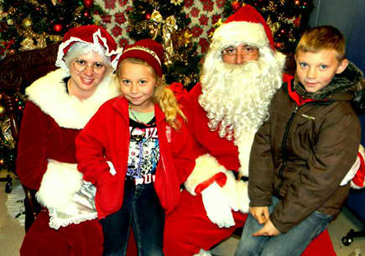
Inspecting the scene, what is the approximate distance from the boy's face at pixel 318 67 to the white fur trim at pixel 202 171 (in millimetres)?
783

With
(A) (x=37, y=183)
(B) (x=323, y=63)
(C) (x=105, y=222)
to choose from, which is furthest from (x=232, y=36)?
(A) (x=37, y=183)

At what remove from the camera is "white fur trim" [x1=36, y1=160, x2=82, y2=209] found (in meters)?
1.80

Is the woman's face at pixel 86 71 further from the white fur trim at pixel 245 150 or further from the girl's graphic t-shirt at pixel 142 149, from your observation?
the white fur trim at pixel 245 150

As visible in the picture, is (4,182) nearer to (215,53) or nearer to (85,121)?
(85,121)

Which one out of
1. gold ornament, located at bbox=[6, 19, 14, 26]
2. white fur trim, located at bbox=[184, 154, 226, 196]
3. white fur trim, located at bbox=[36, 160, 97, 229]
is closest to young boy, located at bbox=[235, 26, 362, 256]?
white fur trim, located at bbox=[184, 154, 226, 196]

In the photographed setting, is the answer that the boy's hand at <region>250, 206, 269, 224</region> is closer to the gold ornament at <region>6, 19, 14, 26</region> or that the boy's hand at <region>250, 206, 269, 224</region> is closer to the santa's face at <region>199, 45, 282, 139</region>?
the santa's face at <region>199, 45, 282, 139</region>

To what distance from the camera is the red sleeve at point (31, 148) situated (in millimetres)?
1834

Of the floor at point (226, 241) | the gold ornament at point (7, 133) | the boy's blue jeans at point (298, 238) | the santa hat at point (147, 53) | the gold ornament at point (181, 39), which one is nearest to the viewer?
the boy's blue jeans at point (298, 238)

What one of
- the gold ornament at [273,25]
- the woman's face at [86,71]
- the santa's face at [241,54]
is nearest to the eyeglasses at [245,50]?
the santa's face at [241,54]

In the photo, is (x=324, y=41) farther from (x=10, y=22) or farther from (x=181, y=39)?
(x=10, y=22)

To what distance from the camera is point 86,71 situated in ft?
6.05

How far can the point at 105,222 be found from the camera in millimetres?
1786

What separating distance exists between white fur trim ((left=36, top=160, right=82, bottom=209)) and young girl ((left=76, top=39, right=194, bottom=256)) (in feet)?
0.39

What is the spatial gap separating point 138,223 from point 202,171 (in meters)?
0.52
